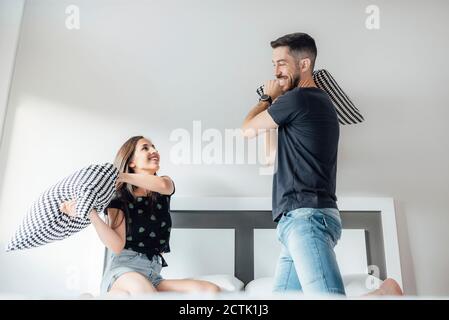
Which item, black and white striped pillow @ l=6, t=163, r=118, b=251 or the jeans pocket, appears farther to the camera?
black and white striped pillow @ l=6, t=163, r=118, b=251

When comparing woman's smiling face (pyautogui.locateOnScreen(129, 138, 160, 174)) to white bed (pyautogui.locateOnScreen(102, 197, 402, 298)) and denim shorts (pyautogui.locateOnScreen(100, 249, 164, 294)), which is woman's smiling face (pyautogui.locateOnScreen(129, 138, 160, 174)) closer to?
white bed (pyautogui.locateOnScreen(102, 197, 402, 298))

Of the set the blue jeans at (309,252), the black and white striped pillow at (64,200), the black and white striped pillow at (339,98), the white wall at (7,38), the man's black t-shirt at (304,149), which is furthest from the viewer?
the white wall at (7,38)

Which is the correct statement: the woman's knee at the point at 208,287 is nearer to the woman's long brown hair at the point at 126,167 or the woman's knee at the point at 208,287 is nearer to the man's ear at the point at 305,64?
the woman's long brown hair at the point at 126,167

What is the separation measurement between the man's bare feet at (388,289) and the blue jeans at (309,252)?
12.3 inches

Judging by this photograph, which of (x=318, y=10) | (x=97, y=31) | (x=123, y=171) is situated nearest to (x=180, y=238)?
(x=123, y=171)

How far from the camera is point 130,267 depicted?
1.30 metres

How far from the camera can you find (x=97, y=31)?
1821mm

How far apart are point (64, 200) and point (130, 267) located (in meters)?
0.27

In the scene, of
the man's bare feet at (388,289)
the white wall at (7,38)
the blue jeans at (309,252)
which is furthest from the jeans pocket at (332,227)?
the white wall at (7,38)

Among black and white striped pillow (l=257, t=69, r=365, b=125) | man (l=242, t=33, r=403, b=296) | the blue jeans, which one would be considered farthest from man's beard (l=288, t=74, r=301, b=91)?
the blue jeans

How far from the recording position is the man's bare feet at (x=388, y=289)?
4.14 feet

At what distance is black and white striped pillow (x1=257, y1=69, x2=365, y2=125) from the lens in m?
1.56

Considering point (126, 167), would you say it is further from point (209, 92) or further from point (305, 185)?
point (305, 185)
